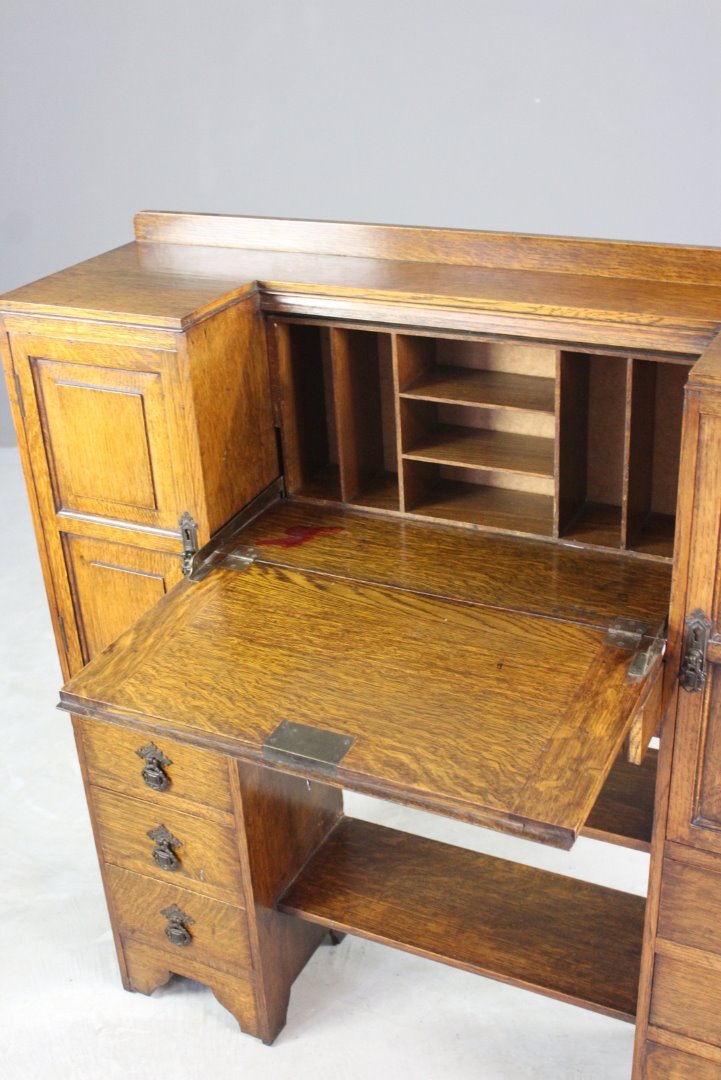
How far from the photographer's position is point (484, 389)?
9.13 ft

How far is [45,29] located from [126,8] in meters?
0.37

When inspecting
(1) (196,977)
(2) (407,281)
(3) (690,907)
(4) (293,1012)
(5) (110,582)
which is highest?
Result: (2) (407,281)

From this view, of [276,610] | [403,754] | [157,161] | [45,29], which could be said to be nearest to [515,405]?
[276,610]

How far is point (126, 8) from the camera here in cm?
499

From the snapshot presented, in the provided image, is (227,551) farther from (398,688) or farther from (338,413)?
(398,688)

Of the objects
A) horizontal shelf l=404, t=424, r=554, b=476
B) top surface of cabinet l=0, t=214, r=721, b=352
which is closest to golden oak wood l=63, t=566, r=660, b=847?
horizontal shelf l=404, t=424, r=554, b=476

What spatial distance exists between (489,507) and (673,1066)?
119 cm

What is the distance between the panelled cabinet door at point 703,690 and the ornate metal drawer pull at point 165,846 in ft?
3.26

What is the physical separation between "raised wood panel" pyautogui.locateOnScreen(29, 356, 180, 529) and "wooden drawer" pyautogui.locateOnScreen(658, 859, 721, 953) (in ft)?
4.11

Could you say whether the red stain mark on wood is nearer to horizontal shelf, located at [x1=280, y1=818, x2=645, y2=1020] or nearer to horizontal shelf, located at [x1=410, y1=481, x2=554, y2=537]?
horizontal shelf, located at [x1=410, y1=481, x2=554, y2=537]

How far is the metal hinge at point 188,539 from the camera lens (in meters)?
2.83

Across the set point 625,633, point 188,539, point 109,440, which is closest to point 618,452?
point 625,633

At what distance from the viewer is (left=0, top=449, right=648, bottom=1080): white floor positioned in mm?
2830

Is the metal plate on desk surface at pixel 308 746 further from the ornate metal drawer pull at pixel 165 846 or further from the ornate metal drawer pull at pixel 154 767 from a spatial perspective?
the ornate metal drawer pull at pixel 165 846
